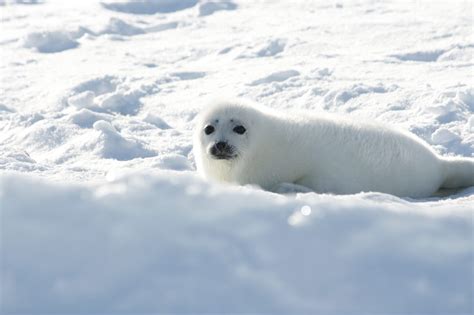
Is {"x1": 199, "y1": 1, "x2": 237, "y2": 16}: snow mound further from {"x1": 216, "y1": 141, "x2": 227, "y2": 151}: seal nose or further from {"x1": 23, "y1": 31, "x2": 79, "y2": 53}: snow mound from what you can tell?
{"x1": 216, "y1": 141, "x2": 227, "y2": 151}: seal nose

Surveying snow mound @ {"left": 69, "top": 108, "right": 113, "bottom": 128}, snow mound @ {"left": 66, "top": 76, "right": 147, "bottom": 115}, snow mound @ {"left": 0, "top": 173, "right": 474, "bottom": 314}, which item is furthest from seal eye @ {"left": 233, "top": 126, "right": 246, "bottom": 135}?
snow mound @ {"left": 66, "top": 76, "right": 147, "bottom": 115}

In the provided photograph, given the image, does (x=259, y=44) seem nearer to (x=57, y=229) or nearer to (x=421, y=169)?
(x=421, y=169)

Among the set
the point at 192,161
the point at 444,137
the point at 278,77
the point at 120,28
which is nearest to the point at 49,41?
the point at 120,28

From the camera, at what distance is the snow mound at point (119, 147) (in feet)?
21.6

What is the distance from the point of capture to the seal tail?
4582 mm

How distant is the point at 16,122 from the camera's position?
8.02 meters

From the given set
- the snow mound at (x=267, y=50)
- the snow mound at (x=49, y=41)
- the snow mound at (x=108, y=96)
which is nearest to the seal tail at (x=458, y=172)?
the snow mound at (x=108, y=96)

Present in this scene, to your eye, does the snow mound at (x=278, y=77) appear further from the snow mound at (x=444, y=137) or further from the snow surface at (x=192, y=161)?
the snow mound at (x=444, y=137)

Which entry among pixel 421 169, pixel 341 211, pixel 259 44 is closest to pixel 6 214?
pixel 341 211

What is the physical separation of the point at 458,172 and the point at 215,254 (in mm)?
3203

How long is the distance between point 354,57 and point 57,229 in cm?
916

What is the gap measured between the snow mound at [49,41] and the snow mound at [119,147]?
6.38 metres

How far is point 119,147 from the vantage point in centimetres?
674

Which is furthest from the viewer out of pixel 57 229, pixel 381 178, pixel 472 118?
pixel 472 118
